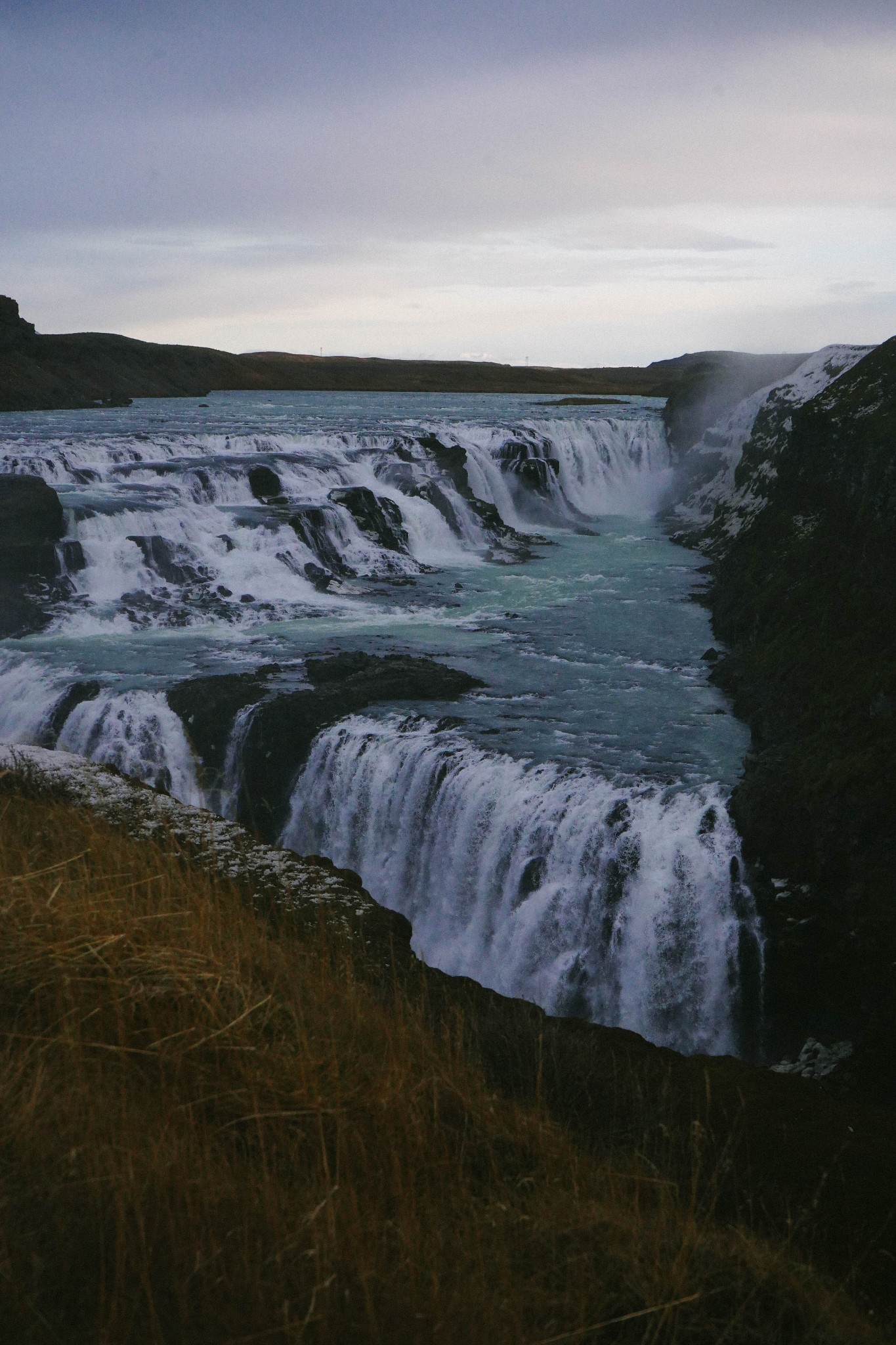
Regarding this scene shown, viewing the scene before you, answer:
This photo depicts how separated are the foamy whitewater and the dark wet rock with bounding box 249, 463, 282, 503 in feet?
0.32

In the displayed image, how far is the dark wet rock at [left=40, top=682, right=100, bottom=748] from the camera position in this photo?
14.8m

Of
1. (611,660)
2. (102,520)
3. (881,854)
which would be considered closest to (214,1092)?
(881,854)

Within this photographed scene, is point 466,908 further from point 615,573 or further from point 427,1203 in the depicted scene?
point 615,573

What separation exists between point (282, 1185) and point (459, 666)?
1443 cm

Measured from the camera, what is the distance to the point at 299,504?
26734mm

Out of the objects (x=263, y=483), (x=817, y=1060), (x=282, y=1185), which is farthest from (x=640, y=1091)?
(x=263, y=483)

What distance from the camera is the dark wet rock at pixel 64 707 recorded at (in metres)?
14.8

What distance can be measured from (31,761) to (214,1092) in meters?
5.63

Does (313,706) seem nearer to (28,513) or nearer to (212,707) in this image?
(212,707)

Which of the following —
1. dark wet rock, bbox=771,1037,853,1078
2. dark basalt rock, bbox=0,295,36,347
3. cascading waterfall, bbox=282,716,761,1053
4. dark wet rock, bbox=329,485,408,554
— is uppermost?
dark basalt rock, bbox=0,295,36,347

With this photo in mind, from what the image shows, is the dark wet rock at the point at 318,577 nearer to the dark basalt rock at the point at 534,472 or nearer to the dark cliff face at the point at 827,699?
the dark cliff face at the point at 827,699

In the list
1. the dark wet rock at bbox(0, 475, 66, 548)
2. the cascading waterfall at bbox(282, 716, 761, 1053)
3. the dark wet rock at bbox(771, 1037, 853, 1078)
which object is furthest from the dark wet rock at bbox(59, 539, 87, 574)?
the dark wet rock at bbox(771, 1037, 853, 1078)

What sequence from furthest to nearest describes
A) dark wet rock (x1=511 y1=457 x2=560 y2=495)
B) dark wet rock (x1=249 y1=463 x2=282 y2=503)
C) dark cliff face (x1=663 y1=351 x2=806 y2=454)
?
dark cliff face (x1=663 y1=351 x2=806 y2=454) < dark wet rock (x1=511 y1=457 x2=560 y2=495) < dark wet rock (x1=249 y1=463 x2=282 y2=503)

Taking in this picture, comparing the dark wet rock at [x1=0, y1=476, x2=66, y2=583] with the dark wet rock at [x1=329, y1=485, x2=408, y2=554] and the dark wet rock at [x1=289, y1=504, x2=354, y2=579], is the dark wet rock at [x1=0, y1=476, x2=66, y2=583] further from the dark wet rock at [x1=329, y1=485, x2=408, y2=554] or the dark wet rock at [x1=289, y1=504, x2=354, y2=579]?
the dark wet rock at [x1=329, y1=485, x2=408, y2=554]
